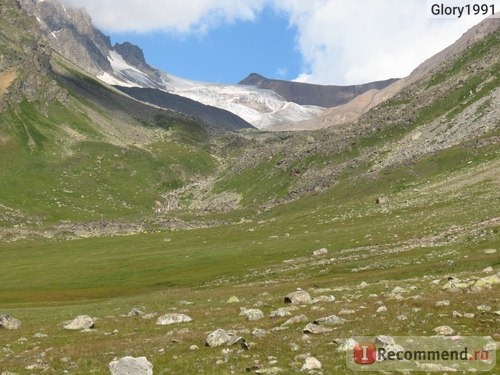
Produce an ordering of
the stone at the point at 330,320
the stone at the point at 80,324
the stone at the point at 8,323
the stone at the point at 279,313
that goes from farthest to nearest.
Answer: the stone at the point at 8,323
the stone at the point at 80,324
the stone at the point at 279,313
the stone at the point at 330,320

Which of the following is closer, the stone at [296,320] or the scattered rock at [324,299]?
the stone at [296,320]

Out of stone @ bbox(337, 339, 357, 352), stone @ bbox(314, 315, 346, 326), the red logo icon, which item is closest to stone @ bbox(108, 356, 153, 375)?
stone @ bbox(337, 339, 357, 352)

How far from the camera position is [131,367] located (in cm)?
2609

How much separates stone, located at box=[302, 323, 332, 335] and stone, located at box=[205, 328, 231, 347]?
4.48m

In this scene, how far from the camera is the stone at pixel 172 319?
4316 centimetres

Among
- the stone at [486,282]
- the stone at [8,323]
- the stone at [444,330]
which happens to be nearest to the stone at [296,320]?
the stone at [444,330]

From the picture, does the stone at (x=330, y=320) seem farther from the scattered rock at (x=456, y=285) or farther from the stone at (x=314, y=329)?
the scattered rock at (x=456, y=285)

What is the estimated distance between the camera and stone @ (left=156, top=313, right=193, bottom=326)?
43156 mm

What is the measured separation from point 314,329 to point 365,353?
6358mm

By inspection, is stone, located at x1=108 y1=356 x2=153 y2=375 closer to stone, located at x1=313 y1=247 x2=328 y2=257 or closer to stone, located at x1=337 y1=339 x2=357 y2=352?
stone, located at x1=337 y1=339 x2=357 y2=352

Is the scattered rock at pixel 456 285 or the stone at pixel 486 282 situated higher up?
the stone at pixel 486 282

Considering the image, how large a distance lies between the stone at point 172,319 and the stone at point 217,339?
11073 millimetres

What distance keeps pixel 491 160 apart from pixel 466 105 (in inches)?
2289

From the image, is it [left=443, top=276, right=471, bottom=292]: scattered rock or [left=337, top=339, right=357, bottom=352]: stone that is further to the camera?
[left=443, top=276, right=471, bottom=292]: scattered rock
